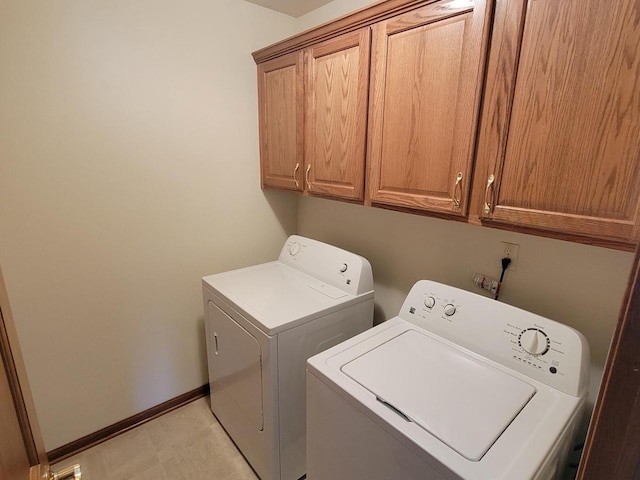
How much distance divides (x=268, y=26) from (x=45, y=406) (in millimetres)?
2502

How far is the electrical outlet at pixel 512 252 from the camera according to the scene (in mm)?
1356

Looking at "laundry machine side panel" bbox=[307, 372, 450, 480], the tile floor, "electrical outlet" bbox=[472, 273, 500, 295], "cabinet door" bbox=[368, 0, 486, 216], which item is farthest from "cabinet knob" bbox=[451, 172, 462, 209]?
the tile floor

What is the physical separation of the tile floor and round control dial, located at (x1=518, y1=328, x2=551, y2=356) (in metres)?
1.50

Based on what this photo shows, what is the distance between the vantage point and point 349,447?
1.04 m

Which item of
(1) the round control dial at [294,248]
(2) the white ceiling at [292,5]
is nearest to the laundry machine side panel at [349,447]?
(1) the round control dial at [294,248]

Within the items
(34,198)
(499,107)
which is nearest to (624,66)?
(499,107)

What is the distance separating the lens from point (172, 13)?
169cm

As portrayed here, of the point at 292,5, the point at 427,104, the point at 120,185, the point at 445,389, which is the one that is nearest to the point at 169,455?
the point at 120,185

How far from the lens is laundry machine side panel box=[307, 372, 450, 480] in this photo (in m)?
0.88

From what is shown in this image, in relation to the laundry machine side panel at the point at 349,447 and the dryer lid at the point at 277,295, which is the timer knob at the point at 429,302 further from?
the laundry machine side panel at the point at 349,447

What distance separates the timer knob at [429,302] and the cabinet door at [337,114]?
54 cm

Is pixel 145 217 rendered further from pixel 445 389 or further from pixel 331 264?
pixel 445 389

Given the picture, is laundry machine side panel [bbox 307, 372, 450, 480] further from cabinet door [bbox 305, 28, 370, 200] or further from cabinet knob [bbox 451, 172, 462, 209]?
cabinet door [bbox 305, 28, 370, 200]

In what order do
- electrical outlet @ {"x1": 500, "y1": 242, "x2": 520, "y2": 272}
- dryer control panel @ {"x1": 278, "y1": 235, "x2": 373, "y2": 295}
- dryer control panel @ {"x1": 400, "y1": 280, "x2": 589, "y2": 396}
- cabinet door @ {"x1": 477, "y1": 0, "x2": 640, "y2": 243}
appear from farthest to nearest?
1. dryer control panel @ {"x1": 278, "y1": 235, "x2": 373, "y2": 295}
2. electrical outlet @ {"x1": 500, "y1": 242, "x2": 520, "y2": 272}
3. dryer control panel @ {"x1": 400, "y1": 280, "x2": 589, "y2": 396}
4. cabinet door @ {"x1": 477, "y1": 0, "x2": 640, "y2": 243}
